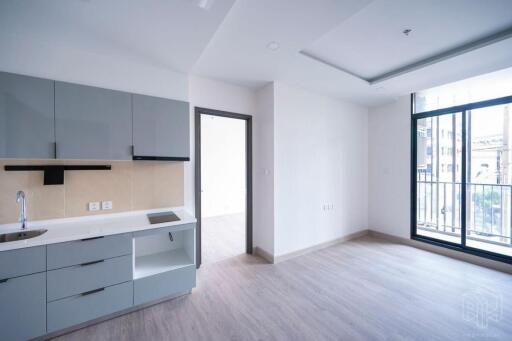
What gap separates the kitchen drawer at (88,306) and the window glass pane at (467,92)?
5112 mm

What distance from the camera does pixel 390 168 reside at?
407 cm

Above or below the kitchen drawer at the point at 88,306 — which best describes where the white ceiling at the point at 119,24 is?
above

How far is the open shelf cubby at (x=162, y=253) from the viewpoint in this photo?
85.1 inches

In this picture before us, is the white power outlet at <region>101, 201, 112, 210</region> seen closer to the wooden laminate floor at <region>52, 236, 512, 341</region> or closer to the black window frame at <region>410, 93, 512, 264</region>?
the wooden laminate floor at <region>52, 236, 512, 341</region>

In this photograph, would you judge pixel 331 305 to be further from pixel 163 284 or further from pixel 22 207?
pixel 22 207

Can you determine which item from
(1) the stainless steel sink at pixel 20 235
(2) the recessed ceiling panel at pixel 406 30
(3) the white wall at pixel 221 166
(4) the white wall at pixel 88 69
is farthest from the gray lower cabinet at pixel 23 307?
(3) the white wall at pixel 221 166

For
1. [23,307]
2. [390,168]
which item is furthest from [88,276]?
[390,168]

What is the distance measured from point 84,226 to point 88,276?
482 mm

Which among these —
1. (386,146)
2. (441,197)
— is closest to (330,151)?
(386,146)

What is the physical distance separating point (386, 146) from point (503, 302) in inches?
109

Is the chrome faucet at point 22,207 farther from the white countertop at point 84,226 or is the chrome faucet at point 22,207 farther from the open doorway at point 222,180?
the open doorway at point 222,180

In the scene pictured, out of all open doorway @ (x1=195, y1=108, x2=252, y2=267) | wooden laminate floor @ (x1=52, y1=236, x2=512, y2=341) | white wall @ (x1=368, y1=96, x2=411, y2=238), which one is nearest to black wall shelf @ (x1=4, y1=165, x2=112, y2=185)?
wooden laminate floor @ (x1=52, y1=236, x2=512, y2=341)

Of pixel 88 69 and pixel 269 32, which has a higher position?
pixel 269 32

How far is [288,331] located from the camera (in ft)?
5.88
